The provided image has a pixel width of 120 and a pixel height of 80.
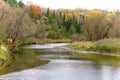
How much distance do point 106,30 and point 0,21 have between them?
49.2m

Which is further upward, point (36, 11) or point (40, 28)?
point (36, 11)

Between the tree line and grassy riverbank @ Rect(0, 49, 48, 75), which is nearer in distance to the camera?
grassy riverbank @ Rect(0, 49, 48, 75)

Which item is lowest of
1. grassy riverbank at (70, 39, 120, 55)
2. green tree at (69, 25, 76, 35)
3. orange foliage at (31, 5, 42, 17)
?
green tree at (69, 25, 76, 35)

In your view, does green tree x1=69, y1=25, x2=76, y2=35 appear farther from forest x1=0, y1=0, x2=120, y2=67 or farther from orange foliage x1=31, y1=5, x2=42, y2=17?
orange foliage x1=31, y1=5, x2=42, y2=17

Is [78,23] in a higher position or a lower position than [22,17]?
lower

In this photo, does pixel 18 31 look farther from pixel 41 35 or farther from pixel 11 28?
pixel 41 35

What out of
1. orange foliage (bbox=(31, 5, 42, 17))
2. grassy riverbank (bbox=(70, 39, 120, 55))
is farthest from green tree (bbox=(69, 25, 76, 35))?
grassy riverbank (bbox=(70, 39, 120, 55))

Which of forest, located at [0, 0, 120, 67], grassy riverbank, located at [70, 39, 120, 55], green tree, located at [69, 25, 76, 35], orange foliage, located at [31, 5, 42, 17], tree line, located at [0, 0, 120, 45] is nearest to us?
forest, located at [0, 0, 120, 67]

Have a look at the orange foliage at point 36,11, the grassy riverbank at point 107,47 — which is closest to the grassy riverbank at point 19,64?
the grassy riverbank at point 107,47

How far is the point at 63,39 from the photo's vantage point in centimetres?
12694

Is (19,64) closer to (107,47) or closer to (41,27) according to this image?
(107,47)

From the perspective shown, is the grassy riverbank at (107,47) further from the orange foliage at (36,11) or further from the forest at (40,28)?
the orange foliage at (36,11)

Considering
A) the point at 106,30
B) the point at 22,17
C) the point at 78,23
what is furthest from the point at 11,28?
the point at 78,23

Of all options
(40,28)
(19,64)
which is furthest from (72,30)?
(19,64)
